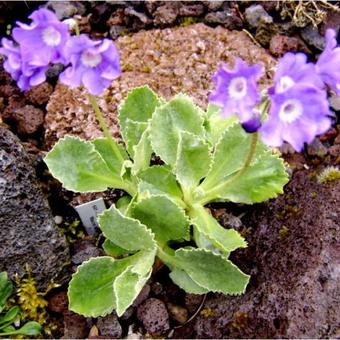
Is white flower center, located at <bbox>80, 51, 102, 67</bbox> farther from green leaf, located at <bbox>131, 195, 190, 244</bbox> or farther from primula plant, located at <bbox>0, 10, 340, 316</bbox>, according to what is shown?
green leaf, located at <bbox>131, 195, 190, 244</bbox>

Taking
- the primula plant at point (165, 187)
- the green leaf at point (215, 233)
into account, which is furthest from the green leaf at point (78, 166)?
the green leaf at point (215, 233)

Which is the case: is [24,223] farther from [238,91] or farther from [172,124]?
[238,91]

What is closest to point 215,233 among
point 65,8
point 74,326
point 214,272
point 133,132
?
point 214,272

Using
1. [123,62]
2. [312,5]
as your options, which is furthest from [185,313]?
[312,5]

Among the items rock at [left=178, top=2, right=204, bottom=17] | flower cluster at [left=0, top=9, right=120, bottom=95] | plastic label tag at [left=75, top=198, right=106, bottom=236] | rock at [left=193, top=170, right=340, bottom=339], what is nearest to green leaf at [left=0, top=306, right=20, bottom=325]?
plastic label tag at [left=75, top=198, right=106, bottom=236]

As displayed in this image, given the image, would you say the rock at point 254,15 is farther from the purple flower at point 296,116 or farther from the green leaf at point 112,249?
the purple flower at point 296,116

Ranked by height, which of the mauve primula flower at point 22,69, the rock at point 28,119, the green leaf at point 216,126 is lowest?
the rock at point 28,119
